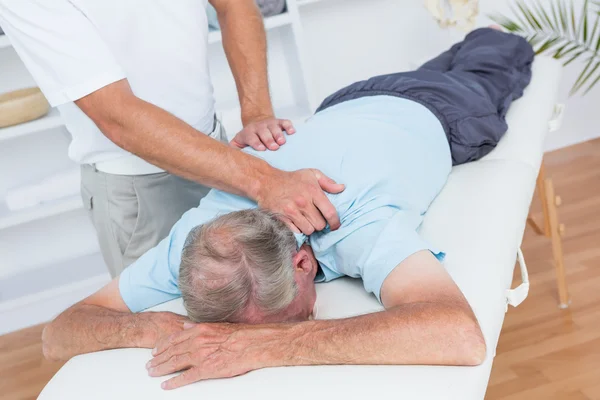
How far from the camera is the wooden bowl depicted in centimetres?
285

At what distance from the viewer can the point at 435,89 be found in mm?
1989

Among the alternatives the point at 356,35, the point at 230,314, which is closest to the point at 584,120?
the point at 356,35

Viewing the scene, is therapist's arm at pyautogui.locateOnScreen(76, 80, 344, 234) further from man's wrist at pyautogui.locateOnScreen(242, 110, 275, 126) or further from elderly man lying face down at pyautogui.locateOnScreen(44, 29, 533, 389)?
man's wrist at pyautogui.locateOnScreen(242, 110, 275, 126)

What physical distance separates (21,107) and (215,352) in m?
2.05

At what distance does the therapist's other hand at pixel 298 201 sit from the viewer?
4.55 feet

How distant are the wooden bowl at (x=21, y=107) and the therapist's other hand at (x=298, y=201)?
71.1 inches

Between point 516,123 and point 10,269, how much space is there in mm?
2516

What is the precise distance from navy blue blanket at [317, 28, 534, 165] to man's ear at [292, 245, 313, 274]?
2.30ft

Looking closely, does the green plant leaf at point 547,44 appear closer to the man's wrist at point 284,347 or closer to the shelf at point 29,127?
the shelf at point 29,127

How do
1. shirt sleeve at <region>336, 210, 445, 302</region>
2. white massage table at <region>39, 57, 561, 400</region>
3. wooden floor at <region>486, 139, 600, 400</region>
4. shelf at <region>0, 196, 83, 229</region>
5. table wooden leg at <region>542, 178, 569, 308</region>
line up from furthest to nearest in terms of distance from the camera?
1. shelf at <region>0, 196, 83, 229</region>
2. table wooden leg at <region>542, 178, 569, 308</region>
3. wooden floor at <region>486, 139, 600, 400</region>
4. shirt sleeve at <region>336, 210, 445, 302</region>
5. white massage table at <region>39, 57, 561, 400</region>

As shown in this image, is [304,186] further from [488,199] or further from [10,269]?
[10,269]

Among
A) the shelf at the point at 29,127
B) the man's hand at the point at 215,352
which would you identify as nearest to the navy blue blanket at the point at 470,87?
the man's hand at the point at 215,352

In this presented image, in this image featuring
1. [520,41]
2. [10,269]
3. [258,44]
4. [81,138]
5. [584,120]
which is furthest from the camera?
[584,120]

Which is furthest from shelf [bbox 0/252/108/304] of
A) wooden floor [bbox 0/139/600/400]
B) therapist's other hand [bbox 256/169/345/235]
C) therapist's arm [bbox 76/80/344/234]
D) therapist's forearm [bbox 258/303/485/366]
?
therapist's forearm [bbox 258/303/485/366]
